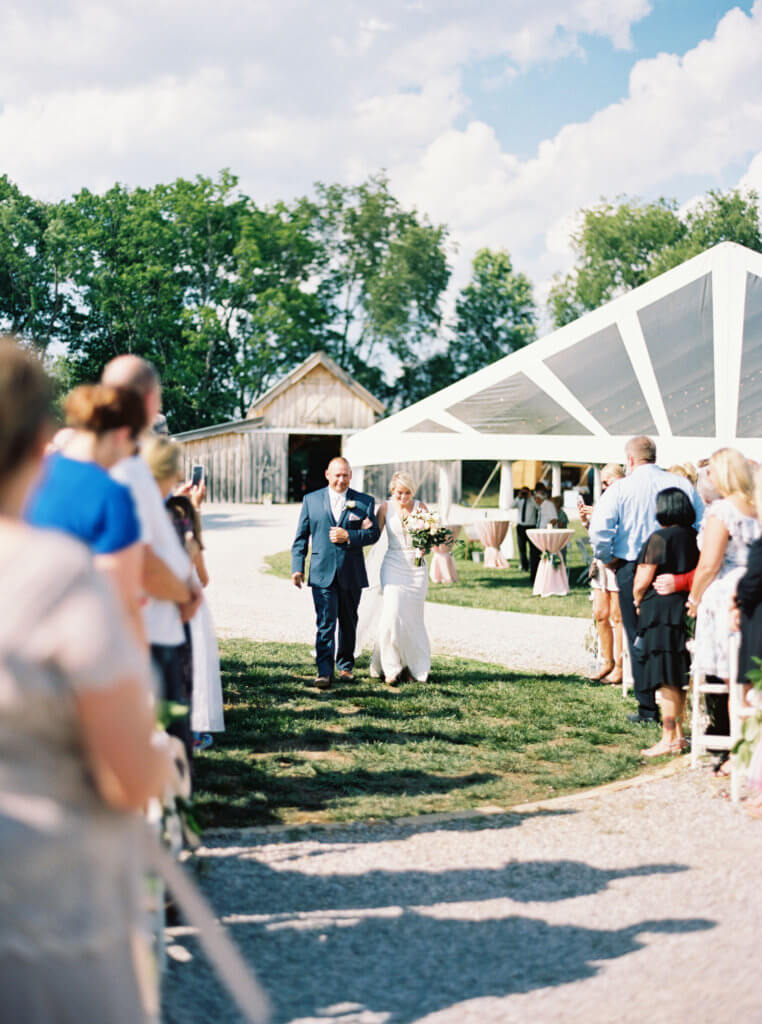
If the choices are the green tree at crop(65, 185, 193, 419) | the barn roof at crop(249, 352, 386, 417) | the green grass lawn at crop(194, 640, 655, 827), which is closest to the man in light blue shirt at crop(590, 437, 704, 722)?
the green grass lawn at crop(194, 640, 655, 827)

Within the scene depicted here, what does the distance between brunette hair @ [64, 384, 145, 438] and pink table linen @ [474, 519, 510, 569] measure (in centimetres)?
1624

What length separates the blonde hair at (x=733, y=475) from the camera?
5.57 metres

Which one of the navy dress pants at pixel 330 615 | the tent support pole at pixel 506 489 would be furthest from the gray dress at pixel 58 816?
the tent support pole at pixel 506 489

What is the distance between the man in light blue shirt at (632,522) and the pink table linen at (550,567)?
7518mm

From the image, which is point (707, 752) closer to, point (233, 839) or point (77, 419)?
point (233, 839)

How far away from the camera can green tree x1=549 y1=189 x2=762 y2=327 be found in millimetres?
64125

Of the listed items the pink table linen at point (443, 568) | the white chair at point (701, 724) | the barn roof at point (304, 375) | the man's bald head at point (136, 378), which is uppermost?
the barn roof at point (304, 375)

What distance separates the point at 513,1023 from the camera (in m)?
3.22

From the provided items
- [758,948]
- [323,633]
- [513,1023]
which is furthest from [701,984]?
[323,633]

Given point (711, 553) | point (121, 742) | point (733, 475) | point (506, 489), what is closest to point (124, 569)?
point (121, 742)

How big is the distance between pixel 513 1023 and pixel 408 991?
416mm

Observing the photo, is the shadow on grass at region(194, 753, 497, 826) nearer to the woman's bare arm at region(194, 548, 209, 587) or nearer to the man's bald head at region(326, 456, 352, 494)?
the woman's bare arm at region(194, 548, 209, 587)

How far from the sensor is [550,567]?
15812 millimetres

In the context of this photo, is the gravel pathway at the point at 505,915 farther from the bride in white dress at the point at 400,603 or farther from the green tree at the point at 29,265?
the green tree at the point at 29,265
